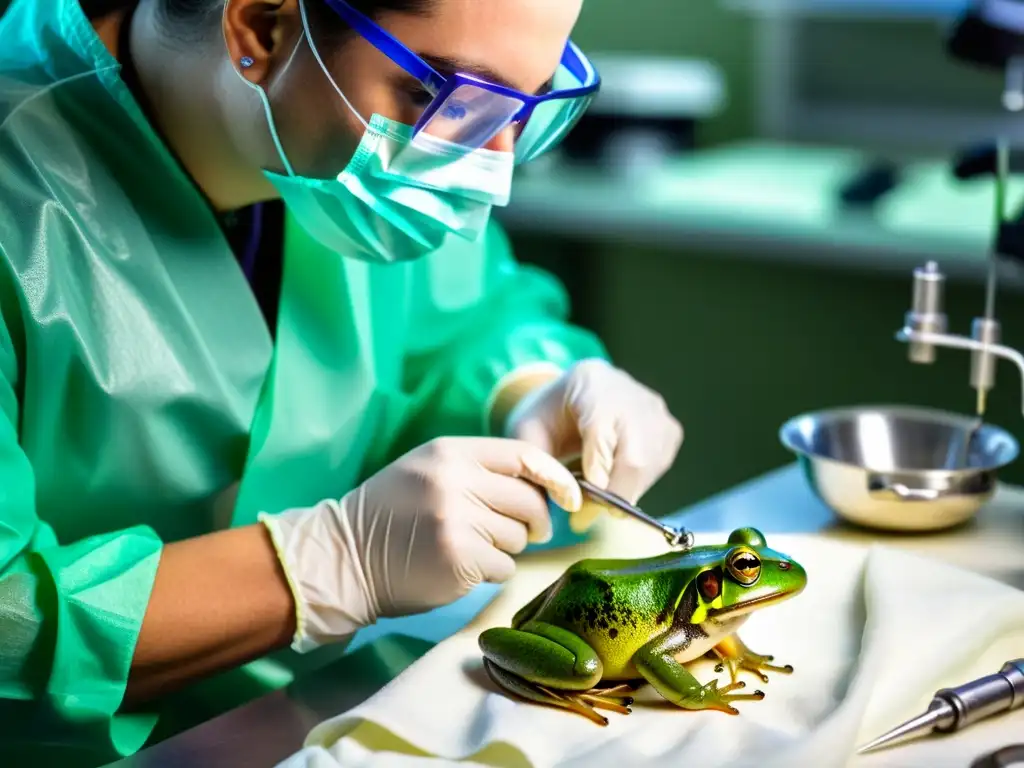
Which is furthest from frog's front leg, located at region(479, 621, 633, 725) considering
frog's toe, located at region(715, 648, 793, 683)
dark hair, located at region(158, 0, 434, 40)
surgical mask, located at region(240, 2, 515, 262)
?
dark hair, located at region(158, 0, 434, 40)

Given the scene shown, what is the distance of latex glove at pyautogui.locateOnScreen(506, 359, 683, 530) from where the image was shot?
156 cm

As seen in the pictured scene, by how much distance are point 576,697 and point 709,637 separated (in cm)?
14

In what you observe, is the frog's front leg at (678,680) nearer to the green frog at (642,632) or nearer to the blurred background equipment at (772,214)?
the green frog at (642,632)

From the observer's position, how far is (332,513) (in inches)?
54.5

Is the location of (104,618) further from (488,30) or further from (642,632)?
(488,30)

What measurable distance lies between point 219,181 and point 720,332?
2.10 meters

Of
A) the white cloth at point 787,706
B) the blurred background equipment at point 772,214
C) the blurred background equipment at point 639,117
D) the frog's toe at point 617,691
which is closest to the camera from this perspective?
the white cloth at point 787,706

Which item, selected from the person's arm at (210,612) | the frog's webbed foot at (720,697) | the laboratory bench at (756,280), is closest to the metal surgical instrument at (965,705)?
the frog's webbed foot at (720,697)

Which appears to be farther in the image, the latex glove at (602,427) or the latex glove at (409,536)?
the latex glove at (602,427)

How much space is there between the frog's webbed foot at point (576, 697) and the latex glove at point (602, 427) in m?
0.37

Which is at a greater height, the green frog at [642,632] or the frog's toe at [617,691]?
the green frog at [642,632]

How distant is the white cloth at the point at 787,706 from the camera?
1.03 m

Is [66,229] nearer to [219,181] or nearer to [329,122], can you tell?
[219,181]

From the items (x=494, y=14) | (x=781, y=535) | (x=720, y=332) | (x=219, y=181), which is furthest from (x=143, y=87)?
(x=720, y=332)
